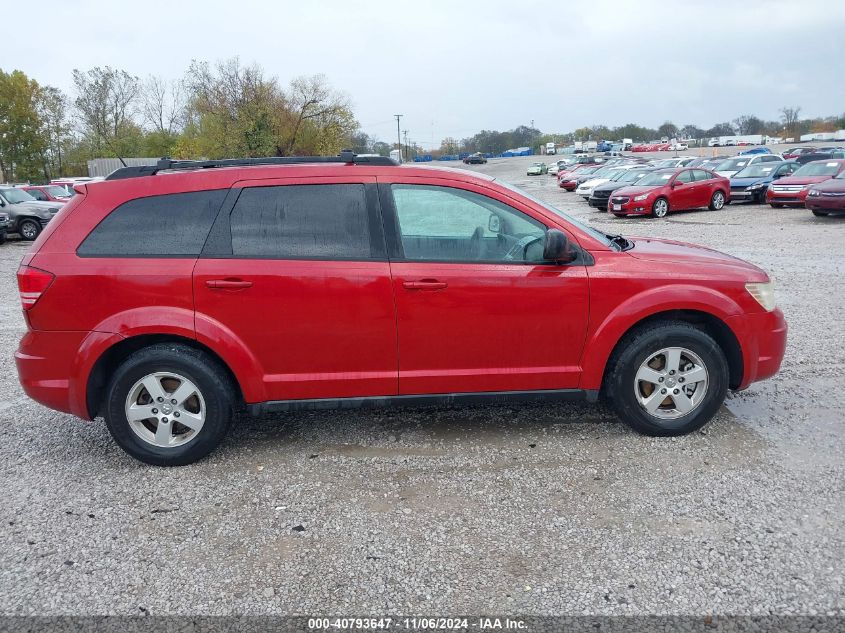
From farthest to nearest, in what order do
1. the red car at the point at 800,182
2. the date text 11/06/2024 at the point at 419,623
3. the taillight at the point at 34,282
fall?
the red car at the point at 800,182
the taillight at the point at 34,282
the date text 11/06/2024 at the point at 419,623

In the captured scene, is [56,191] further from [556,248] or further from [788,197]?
[788,197]

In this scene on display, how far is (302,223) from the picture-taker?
407cm

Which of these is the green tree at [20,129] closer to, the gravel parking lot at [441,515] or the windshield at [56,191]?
the windshield at [56,191]

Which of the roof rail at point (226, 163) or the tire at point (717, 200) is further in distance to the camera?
the tire at point (717, 200)

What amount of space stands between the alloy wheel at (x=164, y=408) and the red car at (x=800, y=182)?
67.7 feet

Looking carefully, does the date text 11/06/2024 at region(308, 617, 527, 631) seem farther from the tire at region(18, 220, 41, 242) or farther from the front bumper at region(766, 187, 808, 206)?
the front bumper at region(766, 187, 808, 206)

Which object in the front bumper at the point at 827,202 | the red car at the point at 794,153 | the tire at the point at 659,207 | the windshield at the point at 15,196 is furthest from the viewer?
the red car at the point at 794,153

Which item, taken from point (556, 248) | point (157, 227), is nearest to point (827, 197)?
point (556, 248)

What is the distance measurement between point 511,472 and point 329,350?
1.36 meters

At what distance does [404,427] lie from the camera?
15.3 feet

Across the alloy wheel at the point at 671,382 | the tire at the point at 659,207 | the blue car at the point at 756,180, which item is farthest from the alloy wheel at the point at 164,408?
the blue car at the point at 756,180

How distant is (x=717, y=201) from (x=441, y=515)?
21817 millimetres

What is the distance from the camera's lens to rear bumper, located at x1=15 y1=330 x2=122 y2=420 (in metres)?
3.92

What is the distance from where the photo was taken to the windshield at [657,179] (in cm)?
2124
